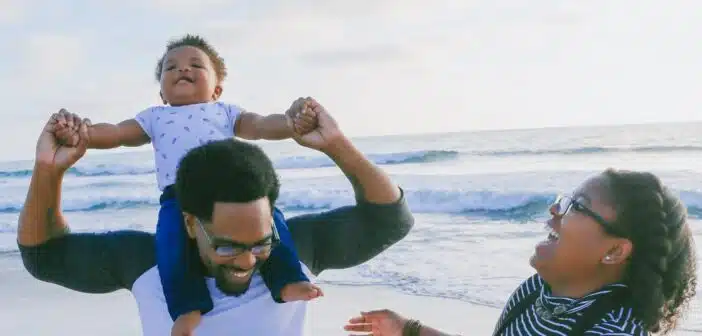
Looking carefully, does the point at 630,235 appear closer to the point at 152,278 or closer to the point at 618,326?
the point at 618,326

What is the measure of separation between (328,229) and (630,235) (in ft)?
3.42

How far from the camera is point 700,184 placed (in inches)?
574

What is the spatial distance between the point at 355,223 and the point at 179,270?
60cm

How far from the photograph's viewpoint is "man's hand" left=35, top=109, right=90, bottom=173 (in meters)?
2.47

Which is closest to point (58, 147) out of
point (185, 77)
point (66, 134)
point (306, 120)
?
point (66, 134)

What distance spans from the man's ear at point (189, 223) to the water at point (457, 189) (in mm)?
4416

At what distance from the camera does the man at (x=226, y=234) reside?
234 centimetres

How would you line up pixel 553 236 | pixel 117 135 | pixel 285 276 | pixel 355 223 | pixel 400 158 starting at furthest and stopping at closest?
pixel 400 158
pixel 117 135
pixel 553 236
pixel 355 223
pixel 285 276

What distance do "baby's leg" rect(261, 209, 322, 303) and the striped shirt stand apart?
33.3 inches

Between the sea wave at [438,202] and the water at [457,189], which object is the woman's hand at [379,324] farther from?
the sea wave at [438,202]

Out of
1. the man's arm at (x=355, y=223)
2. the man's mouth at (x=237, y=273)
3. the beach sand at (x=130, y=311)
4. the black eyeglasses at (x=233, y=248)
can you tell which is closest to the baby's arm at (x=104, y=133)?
the black eyeglasses at (x=233, y=248)

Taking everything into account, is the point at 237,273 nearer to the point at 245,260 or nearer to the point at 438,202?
the point at 245,260

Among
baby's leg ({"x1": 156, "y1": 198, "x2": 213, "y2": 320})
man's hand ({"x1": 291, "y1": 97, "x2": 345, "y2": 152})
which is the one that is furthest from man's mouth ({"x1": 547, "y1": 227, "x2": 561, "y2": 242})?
baby's leg ({"x1": 156, "y1": 198, "x2": 213, "y2": 320})

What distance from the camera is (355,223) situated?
2721 mm
